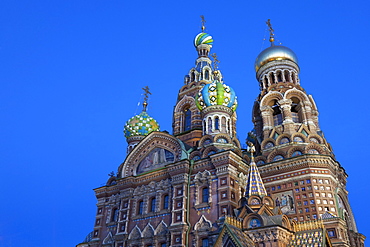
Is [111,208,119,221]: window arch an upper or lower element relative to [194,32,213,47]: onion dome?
lower

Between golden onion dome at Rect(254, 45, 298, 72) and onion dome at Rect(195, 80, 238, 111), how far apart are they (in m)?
4.00

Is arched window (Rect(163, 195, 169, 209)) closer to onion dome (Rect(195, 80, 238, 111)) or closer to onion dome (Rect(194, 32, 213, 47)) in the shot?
onion dome (Rect(195, 80, 238, 111))

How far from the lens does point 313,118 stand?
20906 millimetres

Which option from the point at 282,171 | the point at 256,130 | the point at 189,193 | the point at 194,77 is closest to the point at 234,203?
the point at 189,193

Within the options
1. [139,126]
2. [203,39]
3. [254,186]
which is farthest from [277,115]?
[203,39]

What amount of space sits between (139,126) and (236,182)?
987 cm

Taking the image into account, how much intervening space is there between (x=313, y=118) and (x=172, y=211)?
9.86 m

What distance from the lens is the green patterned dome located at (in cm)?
2431

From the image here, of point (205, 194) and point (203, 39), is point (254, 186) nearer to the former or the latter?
point (205, 194)

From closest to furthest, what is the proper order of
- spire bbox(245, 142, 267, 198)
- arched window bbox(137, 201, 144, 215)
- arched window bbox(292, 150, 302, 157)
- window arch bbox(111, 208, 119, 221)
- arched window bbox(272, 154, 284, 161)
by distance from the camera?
spire bbox(245, 142, 267, 198)
arched window bbox(292, 150, 302, 157)
arched window bbox(137, 201, 144, 215)
arched window bbox(272, 154, 284, 161)
window arch bbox(111, 208, 119, 221)

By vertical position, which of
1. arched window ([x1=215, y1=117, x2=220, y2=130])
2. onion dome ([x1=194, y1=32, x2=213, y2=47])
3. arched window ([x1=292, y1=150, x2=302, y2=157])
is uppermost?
onion dome ([x1=194, y1=32, x2=213, y2=47])

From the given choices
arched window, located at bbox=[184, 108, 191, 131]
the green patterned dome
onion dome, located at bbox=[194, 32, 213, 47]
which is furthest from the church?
onion dome, located at bbox=[194, 32, 213, 47]

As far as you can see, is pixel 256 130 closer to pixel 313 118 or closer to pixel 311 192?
pixel 313 118

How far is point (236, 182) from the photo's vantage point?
1645 centimetres
